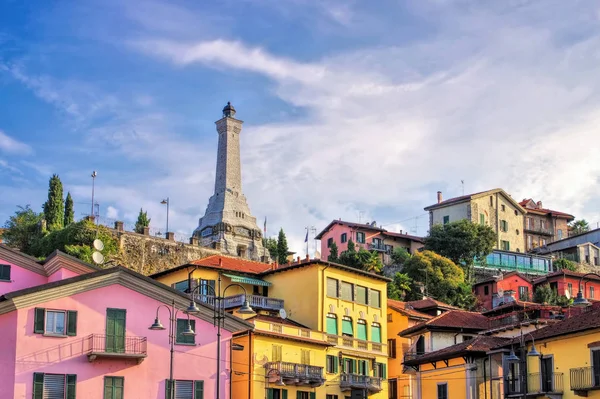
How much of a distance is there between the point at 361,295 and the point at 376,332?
310cm

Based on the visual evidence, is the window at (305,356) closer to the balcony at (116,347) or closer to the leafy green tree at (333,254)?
the balcony at (116,347)

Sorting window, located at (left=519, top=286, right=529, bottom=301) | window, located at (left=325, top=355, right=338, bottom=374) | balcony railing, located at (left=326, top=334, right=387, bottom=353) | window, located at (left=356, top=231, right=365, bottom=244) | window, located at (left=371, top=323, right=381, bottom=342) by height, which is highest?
window, located at (left=356, top=231, right=365, bottom=244)

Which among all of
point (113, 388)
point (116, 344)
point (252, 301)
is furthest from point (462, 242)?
point (113, 388)

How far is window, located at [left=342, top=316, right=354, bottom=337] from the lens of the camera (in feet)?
235

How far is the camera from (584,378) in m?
45.3

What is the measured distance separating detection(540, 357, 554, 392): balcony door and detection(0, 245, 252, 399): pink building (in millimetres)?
16646

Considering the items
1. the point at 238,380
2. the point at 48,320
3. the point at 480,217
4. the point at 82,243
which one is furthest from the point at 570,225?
the point at 48,320

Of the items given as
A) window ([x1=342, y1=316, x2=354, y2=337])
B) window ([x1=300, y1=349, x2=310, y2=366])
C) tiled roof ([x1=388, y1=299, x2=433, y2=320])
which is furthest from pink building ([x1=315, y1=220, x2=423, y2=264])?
window ([x1=300, y1=349, x2=310, y2=366])

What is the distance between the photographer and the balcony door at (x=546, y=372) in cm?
4778

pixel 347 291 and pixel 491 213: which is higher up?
pixel 491 213

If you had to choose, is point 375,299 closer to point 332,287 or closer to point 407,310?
point 407,310

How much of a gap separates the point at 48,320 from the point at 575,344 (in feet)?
85.6

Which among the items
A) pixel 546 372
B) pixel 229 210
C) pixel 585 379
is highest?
pixel 229 210

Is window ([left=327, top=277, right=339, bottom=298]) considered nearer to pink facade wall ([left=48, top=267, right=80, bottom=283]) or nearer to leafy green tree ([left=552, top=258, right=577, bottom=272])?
pink facade wall ([left=48, top=267, right=80, bottom=283])
